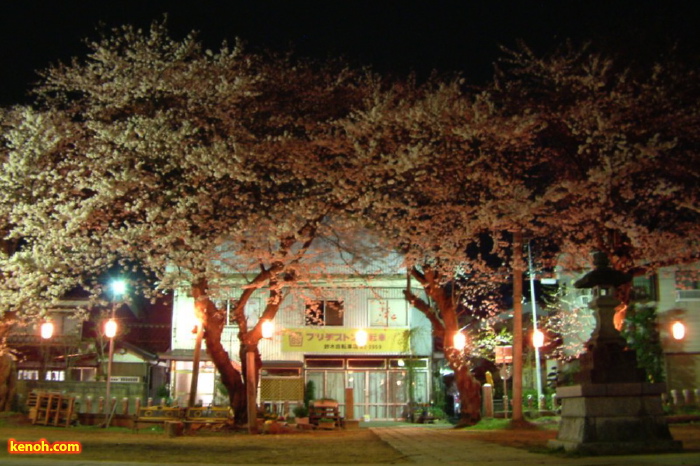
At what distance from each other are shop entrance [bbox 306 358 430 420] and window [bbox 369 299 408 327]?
176 centimetres

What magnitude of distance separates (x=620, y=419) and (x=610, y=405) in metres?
0.26

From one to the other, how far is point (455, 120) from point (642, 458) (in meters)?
9.25

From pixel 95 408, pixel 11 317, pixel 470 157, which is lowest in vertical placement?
pixel 95 408

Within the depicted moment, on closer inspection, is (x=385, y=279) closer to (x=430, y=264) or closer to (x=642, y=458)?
(x=430, y=264)

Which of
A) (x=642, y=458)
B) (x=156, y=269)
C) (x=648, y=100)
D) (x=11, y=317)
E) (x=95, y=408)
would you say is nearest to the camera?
(x=642, y=458)

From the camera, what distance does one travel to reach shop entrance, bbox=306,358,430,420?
1315 inches

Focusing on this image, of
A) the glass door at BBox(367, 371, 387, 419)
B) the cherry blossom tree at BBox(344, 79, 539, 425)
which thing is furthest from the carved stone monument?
the glass door at BBox(367, 371, 387, 419)

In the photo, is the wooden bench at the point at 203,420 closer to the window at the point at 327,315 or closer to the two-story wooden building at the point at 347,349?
the two-story wooden building at the point at 347,349

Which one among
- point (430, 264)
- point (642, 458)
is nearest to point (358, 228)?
point (430, 264)

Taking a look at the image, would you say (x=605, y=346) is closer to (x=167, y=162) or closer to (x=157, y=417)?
(x=167, y=162)

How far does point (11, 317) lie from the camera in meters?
20.8

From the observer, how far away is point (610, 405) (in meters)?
11.3

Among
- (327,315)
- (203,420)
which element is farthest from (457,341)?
A: (327,315)

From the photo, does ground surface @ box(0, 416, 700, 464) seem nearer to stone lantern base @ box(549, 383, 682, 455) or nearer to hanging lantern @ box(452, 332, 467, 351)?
stone lantern base @ box(549, 383, 682, 455)
